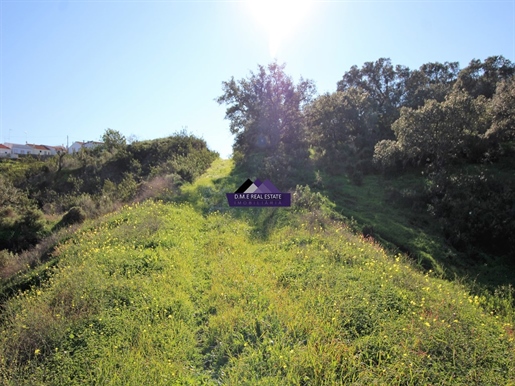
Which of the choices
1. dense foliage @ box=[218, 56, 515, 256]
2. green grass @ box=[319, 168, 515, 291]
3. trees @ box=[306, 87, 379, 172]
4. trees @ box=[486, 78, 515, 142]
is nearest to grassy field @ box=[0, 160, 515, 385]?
green grass @ box=[319, 168, 515, 291]

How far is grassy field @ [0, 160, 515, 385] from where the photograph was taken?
392 centimetres

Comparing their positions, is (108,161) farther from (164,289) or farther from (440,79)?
(440,79)

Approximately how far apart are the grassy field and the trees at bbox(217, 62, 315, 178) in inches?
546

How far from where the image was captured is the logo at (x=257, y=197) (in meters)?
13.4

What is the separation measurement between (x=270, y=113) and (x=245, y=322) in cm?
1798

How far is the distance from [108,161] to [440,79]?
106 feet

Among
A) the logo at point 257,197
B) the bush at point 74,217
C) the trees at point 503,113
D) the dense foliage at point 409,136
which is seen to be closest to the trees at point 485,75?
the dense foliage at point 409,136

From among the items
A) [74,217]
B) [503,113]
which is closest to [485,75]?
[503,113]

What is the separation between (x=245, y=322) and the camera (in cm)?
495

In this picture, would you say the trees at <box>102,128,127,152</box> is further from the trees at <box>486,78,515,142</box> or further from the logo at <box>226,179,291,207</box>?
the trees at <box>486,78,515,142</box>

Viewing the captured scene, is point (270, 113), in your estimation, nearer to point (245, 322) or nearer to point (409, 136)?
point (409, 136)

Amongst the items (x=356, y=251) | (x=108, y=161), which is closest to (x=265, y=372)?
(x=356, y=251)

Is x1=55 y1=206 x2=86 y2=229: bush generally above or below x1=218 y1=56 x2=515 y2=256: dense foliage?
below

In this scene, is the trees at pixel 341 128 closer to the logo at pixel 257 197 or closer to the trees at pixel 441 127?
the trees at pixel 441 127
